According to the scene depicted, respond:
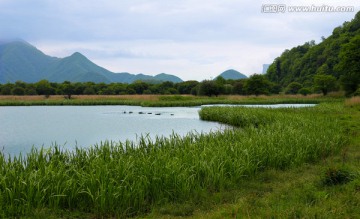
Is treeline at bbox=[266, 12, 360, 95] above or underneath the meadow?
above

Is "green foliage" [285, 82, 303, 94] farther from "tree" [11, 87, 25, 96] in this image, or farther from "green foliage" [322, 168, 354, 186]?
"green foliage" [322, 168, 354, 186]

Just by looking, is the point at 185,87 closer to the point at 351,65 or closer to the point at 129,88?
the point at 129,88

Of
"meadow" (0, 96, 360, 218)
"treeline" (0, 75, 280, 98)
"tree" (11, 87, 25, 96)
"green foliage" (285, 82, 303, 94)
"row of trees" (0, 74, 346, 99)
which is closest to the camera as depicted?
"meadow" (0, 96, 360, 218)

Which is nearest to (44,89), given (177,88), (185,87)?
(177,88)

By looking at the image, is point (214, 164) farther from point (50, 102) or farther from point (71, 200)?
point (50, 102)

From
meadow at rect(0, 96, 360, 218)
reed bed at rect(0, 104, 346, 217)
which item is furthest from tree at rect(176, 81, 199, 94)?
meadow at rect(0, 96, 360, 218)

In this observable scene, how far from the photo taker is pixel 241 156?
1060 cm

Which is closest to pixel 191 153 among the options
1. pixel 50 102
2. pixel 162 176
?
pixel 162 176

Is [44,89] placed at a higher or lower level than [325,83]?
higher

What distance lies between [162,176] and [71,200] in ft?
7.58

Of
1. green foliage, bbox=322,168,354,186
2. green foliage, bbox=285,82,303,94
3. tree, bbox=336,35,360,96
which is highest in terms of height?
tree, bbox=336,35,360,96

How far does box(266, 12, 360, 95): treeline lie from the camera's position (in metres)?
63.8

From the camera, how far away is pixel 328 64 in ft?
354

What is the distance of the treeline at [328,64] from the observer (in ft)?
209
